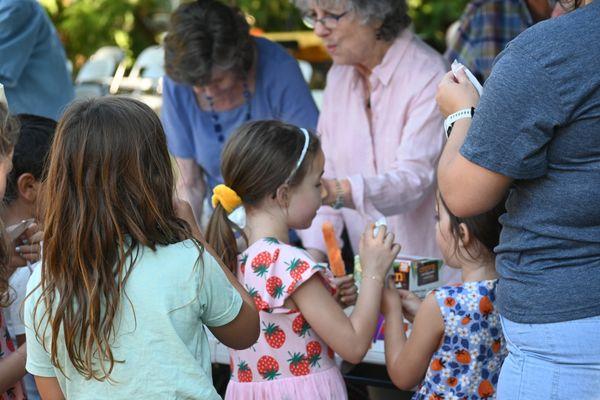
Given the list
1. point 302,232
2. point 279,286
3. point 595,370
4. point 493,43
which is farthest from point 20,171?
point 493,43

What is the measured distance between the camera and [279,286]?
7.03ft

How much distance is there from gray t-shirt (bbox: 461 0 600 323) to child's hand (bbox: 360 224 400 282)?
0.60 m

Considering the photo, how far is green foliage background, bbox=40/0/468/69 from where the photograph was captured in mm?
9852

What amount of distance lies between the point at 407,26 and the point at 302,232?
0.81 metres

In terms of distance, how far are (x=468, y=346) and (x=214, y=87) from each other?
1.53m

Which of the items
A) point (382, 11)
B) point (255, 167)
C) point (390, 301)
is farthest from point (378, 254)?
point (382, 11)

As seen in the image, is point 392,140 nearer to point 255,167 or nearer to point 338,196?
point 338,196

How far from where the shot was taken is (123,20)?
424 inches

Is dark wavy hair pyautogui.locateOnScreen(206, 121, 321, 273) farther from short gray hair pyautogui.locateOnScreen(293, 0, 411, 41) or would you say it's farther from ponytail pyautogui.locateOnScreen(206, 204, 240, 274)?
short gray hair pyautogui.locateOnScreen(293, 0, 411, 41)

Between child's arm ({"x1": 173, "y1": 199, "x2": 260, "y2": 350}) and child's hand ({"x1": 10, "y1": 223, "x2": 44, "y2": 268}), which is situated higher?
child's arm ({"x1": 173, "y1": 199, "x2": 260, "y2": 350})

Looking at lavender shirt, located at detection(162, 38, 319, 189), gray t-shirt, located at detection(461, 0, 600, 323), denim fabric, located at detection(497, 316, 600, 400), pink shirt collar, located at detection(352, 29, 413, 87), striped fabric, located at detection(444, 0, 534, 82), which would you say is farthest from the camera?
striped fabric, located at detection(444, 0, 534, 82)

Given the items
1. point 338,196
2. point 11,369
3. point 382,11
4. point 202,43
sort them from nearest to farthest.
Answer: point 11,369 < point 338,196 < point 382,11 < point 202,43

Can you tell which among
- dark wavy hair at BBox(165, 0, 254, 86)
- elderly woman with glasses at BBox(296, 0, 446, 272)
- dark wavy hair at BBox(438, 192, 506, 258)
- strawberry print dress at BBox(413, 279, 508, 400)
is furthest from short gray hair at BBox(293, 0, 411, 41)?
strawberry print dress at BBox(413, 279, 508, 400)

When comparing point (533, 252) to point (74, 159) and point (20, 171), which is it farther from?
point (20, 171)
